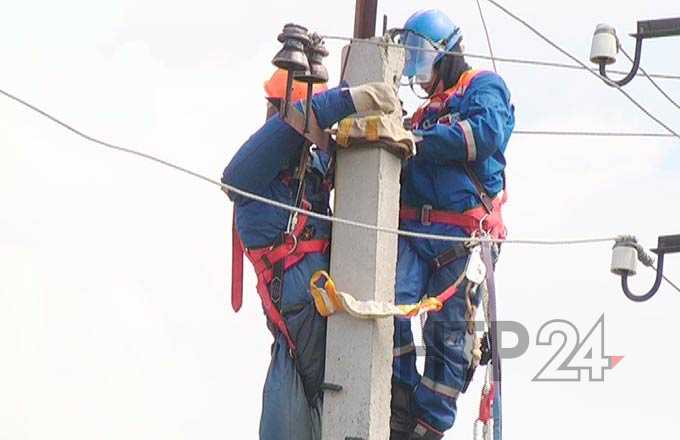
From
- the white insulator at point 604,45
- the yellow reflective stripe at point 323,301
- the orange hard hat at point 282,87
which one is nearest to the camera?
the yellow reflective stripe at point 323,301

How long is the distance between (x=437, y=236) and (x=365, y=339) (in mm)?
675

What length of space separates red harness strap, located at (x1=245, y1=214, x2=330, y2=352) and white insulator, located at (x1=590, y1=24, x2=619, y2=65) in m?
1.63

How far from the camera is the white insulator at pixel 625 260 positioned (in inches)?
331

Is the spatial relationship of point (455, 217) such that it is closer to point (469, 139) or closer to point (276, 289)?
point (469, 139)

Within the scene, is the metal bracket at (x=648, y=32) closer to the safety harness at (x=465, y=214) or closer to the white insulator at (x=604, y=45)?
the white insulator at (x=604, y=45)

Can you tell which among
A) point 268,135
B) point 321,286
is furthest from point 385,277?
point 268,135

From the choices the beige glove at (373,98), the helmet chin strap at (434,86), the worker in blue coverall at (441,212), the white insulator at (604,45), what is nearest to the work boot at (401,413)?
the worker in blue coverall at (441,212)

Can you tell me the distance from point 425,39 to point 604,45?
81 centimetres

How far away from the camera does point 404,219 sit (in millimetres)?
8375

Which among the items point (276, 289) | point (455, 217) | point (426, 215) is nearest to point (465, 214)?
point (455, 217)

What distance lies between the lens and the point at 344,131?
782cm

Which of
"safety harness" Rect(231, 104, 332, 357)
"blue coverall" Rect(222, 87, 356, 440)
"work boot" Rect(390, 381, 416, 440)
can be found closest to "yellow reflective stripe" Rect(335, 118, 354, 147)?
"blue coverall" Rect(222, 87, 356, 440)

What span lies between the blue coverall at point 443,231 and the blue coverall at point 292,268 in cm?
45

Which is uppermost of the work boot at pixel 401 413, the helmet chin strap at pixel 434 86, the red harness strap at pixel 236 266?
the helmet chin strap at pixel 434 86
